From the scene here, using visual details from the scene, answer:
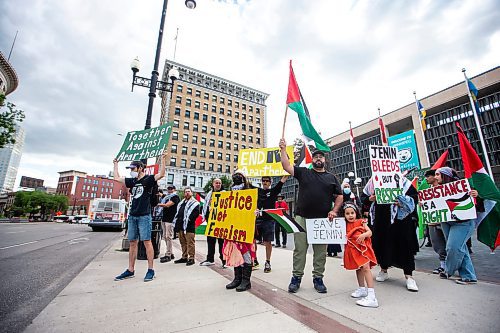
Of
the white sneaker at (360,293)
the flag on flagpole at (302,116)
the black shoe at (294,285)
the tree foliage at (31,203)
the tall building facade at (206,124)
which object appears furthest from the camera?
the tree foliage at (31,203)

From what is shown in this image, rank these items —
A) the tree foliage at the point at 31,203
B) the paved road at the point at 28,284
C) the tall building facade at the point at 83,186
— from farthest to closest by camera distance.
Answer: the tall building facade at the point at 83,186 → the tree foliage at the point at 31,203 → the paved road at the point at 28,284

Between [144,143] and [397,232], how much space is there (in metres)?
5.78

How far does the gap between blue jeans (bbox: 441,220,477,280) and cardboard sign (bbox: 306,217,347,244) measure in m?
2.09

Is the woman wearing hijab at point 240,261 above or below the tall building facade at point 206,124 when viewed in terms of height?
below

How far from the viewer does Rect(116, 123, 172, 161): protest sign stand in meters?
5.66

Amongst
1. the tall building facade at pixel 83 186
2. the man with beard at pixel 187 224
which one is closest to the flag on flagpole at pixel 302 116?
the man with beard at pixel 187 224

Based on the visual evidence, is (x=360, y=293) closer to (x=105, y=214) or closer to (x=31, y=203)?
(x=105, y=214)

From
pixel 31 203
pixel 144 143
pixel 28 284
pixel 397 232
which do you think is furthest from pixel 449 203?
pixel 31 203

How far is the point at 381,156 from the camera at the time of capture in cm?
427

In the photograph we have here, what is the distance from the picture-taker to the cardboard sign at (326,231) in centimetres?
314

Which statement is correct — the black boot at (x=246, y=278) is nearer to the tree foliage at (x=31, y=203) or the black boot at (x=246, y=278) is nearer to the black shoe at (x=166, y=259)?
the black shoe at (x=166, y=259)

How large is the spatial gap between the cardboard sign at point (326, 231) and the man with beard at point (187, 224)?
308cm

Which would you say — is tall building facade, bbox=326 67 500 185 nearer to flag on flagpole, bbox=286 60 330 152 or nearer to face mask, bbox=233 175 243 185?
flag on flagpole, bbox=286 60 330 152

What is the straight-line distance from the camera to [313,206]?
3420 millimetres
